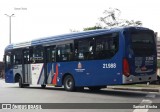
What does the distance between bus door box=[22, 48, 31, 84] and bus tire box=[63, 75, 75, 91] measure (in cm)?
418

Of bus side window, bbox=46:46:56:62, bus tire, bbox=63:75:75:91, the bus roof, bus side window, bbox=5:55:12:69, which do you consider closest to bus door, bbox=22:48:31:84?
the bus roof

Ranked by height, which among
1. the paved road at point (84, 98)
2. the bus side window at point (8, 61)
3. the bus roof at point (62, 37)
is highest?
the bus roof at point (62, 37)

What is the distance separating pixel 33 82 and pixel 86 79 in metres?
5.85

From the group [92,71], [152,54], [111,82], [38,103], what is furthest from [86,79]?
[38,103]

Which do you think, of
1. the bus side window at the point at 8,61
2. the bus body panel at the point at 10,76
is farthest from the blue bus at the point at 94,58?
the bus side window at the point at 8,61

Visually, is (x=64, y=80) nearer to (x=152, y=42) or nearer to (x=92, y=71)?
(x=92, y=71)

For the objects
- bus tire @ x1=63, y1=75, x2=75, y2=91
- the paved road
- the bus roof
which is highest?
the bus roof

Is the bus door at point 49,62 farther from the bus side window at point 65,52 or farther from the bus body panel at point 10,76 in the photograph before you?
the bus body panel at point 10,76

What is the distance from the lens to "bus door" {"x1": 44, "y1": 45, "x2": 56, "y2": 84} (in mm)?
20734

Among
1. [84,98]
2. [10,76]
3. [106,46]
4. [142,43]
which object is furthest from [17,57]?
→ [142,43]

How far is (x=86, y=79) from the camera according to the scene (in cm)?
1820

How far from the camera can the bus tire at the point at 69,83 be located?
19312 mm

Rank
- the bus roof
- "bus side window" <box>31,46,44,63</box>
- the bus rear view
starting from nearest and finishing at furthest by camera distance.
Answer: the bus rear view → the bus roof → "bus side window" <box>31,46,44,63</box>

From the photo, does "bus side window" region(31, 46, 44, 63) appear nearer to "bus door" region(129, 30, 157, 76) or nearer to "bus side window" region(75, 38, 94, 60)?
"bus side window" region(75, 38, 94, 60)
